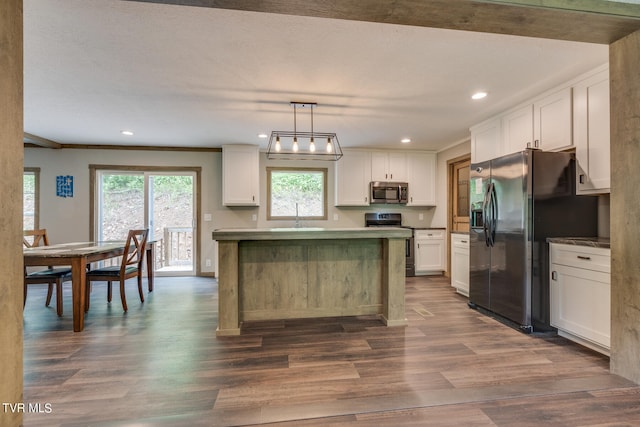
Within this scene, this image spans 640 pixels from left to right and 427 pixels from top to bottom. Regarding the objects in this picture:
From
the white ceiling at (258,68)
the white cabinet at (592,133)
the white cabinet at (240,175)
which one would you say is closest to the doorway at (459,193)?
the white ceiling at (258,68)

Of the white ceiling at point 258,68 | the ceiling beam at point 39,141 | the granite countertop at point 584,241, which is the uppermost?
the white ceiling at point 258,68

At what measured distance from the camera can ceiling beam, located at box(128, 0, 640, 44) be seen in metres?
1.51

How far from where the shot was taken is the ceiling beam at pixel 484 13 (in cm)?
151

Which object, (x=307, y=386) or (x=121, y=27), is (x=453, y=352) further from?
(x=121, y=27)

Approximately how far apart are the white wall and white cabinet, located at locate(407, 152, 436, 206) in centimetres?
14

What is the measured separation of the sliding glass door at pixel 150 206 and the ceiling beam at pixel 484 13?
14.4 feet

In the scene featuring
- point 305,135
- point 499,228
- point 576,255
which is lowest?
point 576,255

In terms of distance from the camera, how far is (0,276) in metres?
1.36

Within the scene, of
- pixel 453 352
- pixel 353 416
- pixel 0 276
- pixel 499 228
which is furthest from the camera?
pixel 499 228

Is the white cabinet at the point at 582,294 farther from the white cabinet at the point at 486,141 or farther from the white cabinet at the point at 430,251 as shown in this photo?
the white cabinet at the point at 430,251

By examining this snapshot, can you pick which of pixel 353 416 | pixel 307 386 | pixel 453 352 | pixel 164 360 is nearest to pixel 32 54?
pixel 164 360

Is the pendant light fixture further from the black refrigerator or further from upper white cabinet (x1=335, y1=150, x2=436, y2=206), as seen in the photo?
the black refrigerator

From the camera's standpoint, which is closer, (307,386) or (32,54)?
(307,386)

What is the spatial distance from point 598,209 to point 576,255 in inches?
28.9
